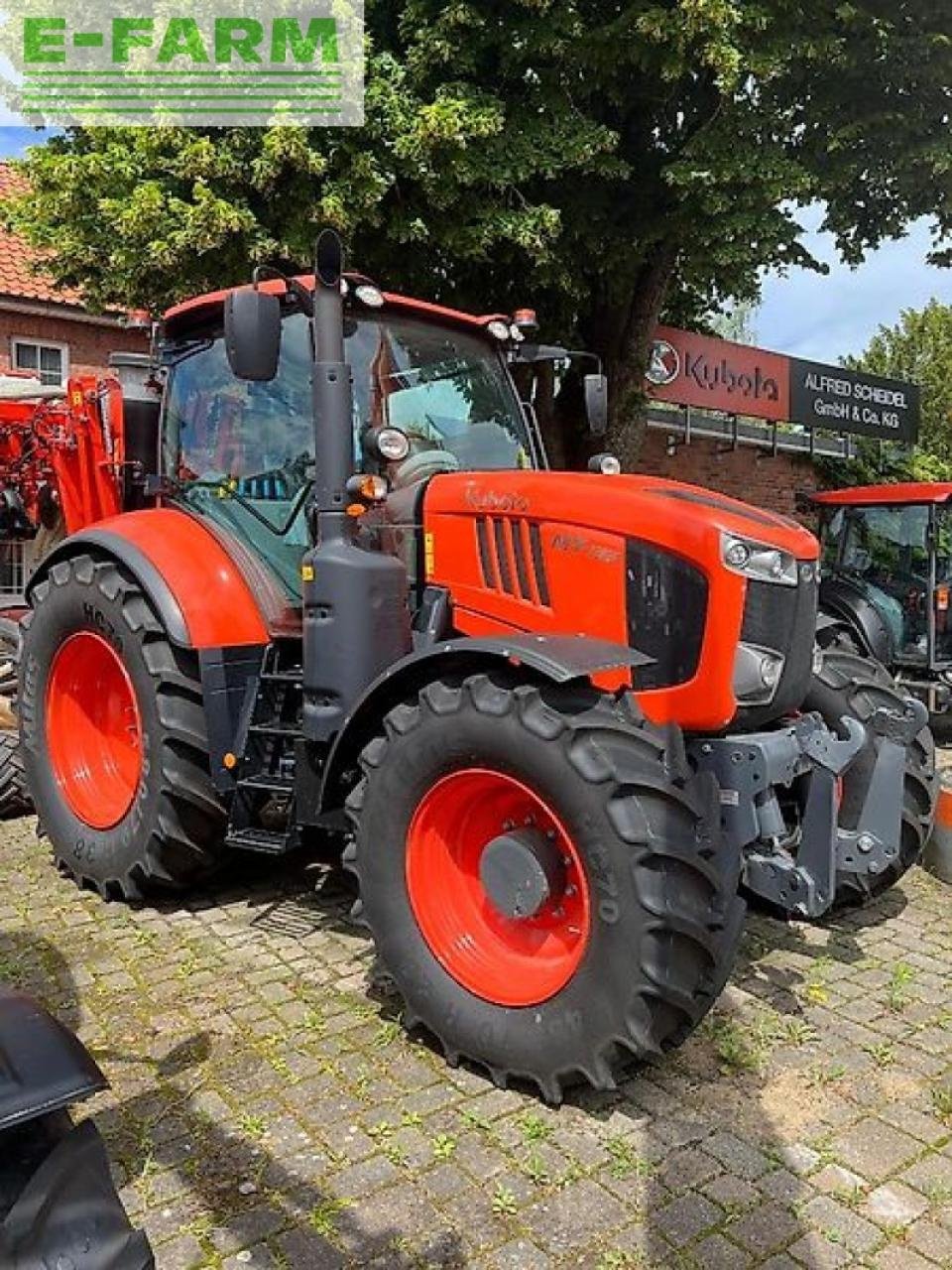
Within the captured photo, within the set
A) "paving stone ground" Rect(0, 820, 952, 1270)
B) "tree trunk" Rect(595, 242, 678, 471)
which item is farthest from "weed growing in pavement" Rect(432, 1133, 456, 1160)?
"tree trunk" Rect(595, 242, 678, 471)

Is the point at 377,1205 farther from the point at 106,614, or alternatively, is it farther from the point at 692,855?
the point at 106,614

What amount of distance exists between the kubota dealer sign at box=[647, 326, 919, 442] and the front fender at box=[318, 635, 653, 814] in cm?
806

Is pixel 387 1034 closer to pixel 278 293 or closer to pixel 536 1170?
pixel 536 1170

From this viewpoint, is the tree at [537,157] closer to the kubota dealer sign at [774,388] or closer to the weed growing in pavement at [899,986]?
the kubota dealer sign at [774,388]

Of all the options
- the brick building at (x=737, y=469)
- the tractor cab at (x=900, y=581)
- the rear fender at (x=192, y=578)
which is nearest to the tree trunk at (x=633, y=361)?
the brick building at (x=737, y=469)

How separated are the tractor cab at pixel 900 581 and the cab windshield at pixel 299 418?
235 inches

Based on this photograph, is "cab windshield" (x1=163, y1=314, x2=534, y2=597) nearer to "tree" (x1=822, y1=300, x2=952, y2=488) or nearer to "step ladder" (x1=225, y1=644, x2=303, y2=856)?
"step ladder" (x1=225, y1=644, x2=303, y2=856)

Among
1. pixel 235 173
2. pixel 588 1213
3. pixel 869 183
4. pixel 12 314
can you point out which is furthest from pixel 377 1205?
pixel 12 314

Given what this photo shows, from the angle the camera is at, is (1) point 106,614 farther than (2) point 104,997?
Yes

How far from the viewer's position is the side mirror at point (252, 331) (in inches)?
131

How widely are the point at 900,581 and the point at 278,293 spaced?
7.42m

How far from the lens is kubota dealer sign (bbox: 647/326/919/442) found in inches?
450

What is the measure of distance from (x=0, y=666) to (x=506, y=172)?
4.78 metres

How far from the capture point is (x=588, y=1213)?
245cm
